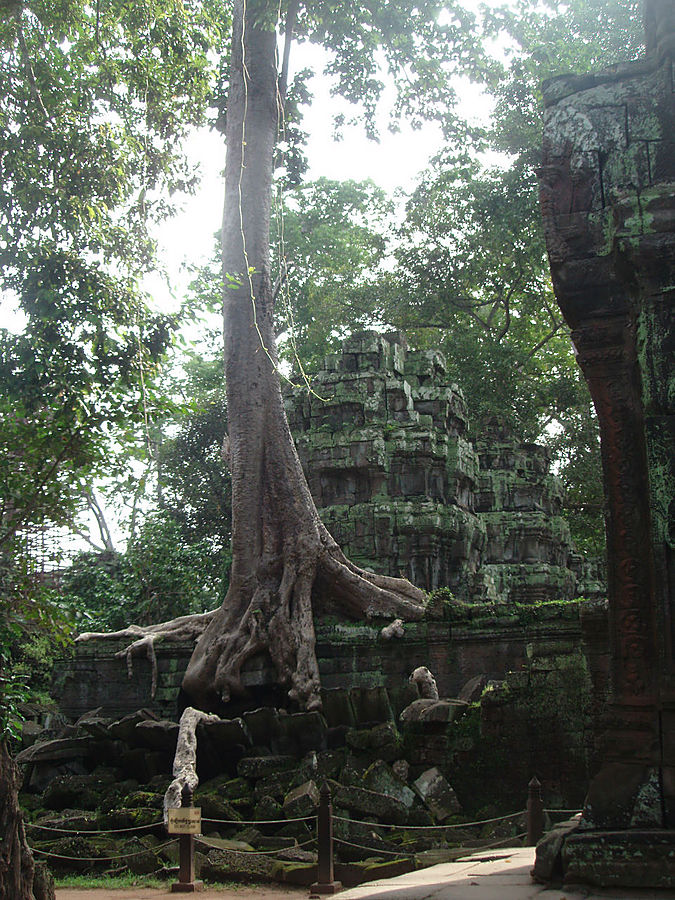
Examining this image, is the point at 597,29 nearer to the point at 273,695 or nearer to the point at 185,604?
the point at 185,604

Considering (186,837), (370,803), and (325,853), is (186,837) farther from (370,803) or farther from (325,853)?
(370,803)

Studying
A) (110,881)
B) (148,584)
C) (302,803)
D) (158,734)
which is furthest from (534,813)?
(148,584)

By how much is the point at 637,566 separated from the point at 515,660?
652 centimetres

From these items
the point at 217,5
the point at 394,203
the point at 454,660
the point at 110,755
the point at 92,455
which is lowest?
the point at 110,755

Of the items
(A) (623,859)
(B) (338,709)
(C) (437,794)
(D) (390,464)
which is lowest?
(C) (437,794)

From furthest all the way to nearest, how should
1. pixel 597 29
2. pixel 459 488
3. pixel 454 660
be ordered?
pixel 597 29
pixel 459 488
pixel 454 660

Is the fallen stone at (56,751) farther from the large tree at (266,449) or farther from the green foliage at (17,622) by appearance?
the green foliage at (17,622)

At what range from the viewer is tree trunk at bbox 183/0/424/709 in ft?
36.0

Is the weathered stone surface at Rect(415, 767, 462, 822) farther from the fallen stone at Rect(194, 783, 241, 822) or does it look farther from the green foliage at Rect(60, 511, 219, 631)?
the green foliage at Rect(60, 511, 219, 631)

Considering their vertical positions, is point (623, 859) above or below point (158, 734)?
above

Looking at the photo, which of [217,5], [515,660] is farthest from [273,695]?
[217,5]

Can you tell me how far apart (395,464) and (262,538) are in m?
3.31

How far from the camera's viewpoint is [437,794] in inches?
316

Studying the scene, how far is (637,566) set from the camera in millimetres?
4113
